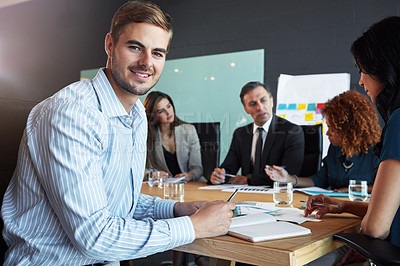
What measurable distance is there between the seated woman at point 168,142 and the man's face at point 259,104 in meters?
0.64

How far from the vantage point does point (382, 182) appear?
48.3 inches

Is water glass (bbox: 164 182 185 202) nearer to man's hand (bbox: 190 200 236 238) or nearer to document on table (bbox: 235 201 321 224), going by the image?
document on table (bbox: 235 201 321 224)

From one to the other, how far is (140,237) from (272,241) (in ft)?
1.30

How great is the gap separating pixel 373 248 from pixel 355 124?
1603 mm

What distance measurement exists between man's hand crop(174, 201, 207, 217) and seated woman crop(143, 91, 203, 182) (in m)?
2.07

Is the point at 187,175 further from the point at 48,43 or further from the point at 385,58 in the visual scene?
the point at 48,43

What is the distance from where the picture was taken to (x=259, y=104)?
3.50m

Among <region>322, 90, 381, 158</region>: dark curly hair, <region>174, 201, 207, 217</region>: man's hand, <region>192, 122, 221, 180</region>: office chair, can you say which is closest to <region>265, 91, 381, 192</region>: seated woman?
<region>322, 90, 381, 158</region>: dark curly hair

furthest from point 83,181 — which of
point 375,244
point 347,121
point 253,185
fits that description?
point 347,121

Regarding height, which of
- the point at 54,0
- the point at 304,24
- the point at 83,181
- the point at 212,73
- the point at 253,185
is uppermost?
the point at 54,0

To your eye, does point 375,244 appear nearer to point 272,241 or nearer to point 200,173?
point 272,241

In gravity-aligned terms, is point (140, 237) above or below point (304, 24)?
below

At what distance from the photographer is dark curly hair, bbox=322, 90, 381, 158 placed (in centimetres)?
255

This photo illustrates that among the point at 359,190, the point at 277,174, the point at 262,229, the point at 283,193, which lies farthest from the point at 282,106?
the point at 262,229
